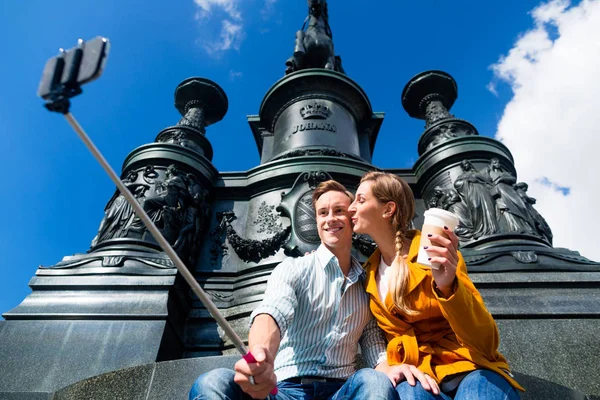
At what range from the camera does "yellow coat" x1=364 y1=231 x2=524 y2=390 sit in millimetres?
1742

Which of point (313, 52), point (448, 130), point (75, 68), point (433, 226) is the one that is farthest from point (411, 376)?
point (313, 52)

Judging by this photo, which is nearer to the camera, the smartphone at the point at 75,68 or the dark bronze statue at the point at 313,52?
the smartphone at the point at 75,68

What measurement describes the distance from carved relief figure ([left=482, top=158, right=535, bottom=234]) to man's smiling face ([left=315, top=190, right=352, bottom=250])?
485 cm

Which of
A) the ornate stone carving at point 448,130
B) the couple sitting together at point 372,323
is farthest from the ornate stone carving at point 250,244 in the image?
the ornate stone carving at point 448,130

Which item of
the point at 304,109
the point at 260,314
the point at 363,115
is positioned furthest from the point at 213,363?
the point at 363,115

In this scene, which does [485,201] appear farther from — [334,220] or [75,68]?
[75,68]

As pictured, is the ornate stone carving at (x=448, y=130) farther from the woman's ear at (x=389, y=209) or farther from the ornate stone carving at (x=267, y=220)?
the woman's ear at (x=389, y=209)

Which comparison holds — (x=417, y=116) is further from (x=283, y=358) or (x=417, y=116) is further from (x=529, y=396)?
(x=283, y=358)

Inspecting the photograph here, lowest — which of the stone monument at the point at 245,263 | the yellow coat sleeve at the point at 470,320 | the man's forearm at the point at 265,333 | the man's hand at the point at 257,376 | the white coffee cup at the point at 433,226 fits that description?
the man's hand at the point at 257,376

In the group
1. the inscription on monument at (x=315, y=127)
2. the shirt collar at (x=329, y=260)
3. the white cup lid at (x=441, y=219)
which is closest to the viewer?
the white cup lid at (x=441, y=219)

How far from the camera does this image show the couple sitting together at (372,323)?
1.66 meters

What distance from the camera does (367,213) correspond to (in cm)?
233

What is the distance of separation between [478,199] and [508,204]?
439 millimetres

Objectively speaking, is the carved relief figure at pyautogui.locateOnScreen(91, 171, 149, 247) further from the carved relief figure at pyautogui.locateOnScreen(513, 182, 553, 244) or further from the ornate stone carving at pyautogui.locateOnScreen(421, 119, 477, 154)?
the carved relief figure at pyautogui.locateOnScreen(513, 182, 553, 244)
